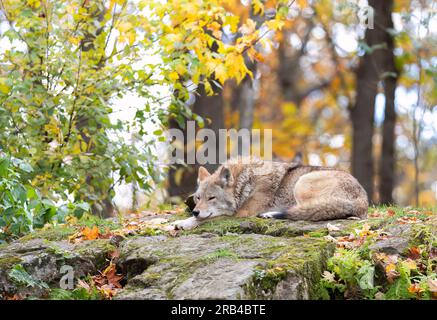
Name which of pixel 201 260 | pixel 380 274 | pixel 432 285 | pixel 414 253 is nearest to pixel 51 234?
pixel 201 260

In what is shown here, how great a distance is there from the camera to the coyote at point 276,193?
24.7ft

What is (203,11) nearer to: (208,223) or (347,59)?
(208,223)

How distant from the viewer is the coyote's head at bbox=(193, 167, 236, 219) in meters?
8.22

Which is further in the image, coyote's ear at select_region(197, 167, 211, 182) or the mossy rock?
coyote's ear at select_region(197, 167, 211, 182)

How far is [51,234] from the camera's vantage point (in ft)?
23.9

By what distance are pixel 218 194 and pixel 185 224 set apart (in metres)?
0.94

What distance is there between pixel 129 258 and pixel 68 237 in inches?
55.2

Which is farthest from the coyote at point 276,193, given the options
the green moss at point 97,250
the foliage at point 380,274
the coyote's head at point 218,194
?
the foliage at point 380,274

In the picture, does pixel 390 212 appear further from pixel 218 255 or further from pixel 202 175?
pixel 218 255

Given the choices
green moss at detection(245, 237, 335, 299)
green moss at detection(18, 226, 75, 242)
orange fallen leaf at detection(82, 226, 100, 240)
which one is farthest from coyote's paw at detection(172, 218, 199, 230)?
green moss at detection(245, 237, 335, 299)

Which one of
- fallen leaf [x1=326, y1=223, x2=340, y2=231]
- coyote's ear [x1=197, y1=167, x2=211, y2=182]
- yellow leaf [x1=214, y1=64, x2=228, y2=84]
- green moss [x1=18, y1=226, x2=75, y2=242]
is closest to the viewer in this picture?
fallen leaf [x1=326, y1=223, x2=340, y2=231]

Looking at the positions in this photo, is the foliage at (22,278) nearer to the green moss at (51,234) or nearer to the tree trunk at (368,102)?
the green moss at (51,234)

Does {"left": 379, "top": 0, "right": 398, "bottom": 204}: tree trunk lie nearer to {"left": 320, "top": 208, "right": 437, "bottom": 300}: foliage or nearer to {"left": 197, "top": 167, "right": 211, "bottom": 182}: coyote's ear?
{"left": 197, "top": 167, "right": 211, "bottom": 182}: coyote's ear

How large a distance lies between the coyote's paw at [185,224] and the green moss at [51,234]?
129 cm
